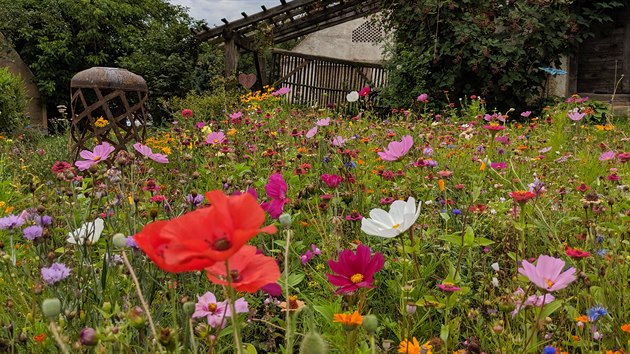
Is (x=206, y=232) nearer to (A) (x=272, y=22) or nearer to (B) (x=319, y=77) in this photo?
(A) (x=272, y=22)

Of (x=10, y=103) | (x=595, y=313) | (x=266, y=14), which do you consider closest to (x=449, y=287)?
(x=595, y=313)

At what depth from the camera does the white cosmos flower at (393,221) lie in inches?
36.7

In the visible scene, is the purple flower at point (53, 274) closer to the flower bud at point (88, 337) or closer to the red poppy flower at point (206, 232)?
the flower bud at point (88, 337)

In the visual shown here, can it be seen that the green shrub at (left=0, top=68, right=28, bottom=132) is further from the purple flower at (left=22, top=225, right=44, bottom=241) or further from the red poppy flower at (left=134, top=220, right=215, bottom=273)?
the red poppy flower at (left=134, top=220, right=215, bottom=273)

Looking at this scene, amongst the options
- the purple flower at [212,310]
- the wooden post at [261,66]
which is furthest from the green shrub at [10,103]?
the purple flower at [212,310]

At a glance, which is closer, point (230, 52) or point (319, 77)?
point (230, 52)

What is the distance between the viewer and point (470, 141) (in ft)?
10.3

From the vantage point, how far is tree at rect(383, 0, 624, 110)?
22.0ft

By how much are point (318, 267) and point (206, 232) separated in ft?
3.07

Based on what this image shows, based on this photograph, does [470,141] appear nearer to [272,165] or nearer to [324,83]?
[272,165]

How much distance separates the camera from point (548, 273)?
810 millimetres

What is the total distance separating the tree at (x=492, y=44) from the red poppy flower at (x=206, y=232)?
6.62 meters

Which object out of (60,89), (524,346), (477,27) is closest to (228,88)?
(477,27)

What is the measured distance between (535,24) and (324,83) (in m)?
5.06
